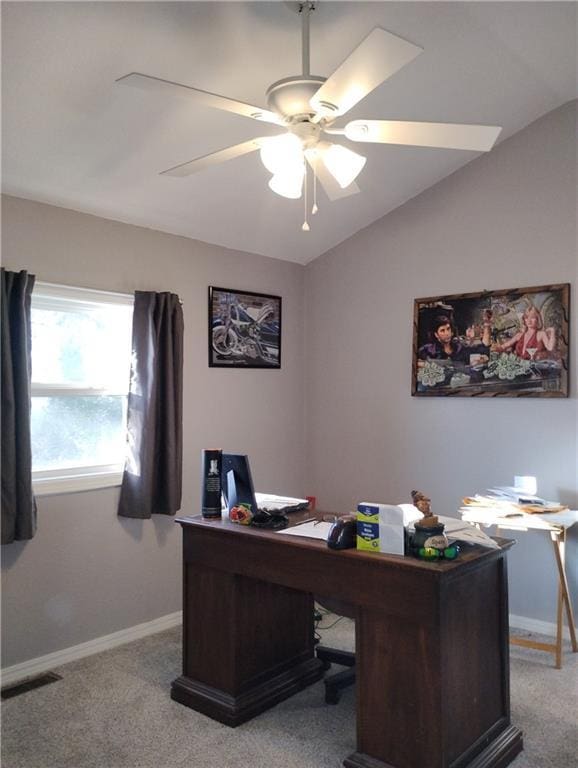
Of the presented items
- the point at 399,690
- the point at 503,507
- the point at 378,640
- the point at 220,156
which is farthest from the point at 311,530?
the point at 220,156

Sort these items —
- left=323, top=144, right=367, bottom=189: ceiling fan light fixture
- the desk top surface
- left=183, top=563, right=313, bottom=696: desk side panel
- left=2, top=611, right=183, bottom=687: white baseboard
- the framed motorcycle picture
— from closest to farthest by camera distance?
the desk top surface, left=323, top=144, right=367, bottom=189: ceiling fan light fixture, left=183, top=563, right=313, bottom=696: desk side panel, left=2, top=611, right=183, bottom=687: white baseboard, the framed motorcycle picture

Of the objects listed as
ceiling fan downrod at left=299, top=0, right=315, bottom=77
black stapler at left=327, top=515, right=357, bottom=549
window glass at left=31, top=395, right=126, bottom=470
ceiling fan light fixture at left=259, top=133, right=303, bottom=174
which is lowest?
black stapler at left=327, top=515, right=357, bottom=549

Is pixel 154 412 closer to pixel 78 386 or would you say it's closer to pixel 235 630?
pixel 78 386

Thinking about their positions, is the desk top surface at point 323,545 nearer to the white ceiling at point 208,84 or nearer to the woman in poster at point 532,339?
the woman in poster at point 532,339

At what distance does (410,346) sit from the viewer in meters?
4.09

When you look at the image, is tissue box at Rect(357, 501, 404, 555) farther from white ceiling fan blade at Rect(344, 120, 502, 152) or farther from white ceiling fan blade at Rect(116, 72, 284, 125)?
white ceiling fan blade at Rect(116, 72, 284, 125)

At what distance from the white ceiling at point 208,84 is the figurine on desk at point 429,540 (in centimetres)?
190

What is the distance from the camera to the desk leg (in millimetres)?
3074

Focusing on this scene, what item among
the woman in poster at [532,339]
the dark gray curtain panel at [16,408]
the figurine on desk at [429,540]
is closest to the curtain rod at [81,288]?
the dark gray curtain panel at [16,408]

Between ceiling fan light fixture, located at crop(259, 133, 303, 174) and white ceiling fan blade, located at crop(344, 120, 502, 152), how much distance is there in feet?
0.58

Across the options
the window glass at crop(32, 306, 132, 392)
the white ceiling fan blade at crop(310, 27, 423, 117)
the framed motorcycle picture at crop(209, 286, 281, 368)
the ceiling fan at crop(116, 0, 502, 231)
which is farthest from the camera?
the framed motorcycle picture at crop(209, 286, 281, 368)

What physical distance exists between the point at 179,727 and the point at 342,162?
2.30 metres

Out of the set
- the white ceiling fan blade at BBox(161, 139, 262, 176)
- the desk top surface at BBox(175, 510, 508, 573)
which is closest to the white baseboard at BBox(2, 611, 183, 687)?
the desk top surface at BBox(175, 510, 508, 573)

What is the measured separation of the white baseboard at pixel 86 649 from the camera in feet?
9.79
